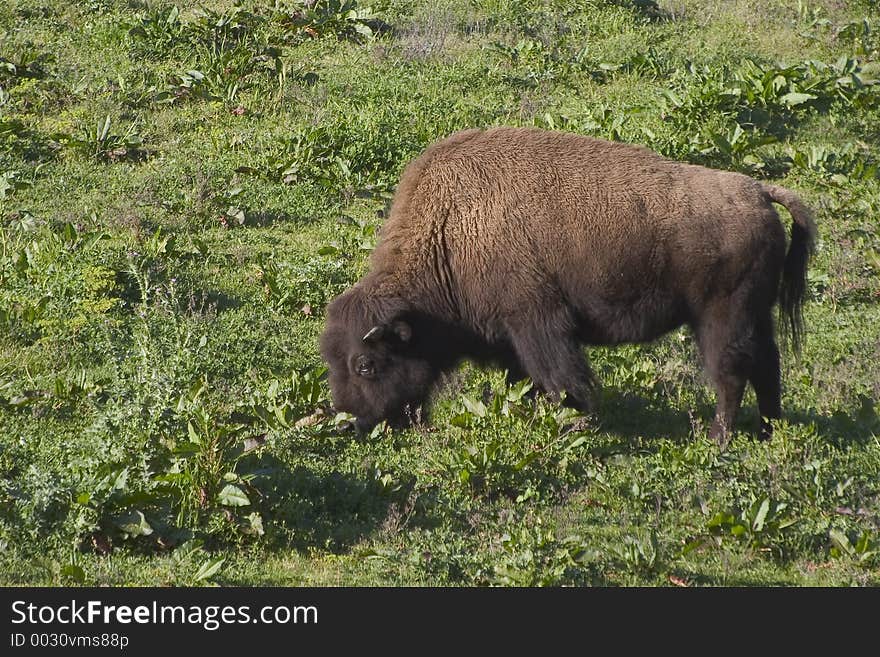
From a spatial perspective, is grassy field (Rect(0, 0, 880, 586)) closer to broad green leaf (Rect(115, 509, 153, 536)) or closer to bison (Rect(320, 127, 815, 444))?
broad green leaf (Rect(115, 509, 153, 536))

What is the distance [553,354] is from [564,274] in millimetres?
570

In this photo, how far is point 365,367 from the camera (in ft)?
26.2

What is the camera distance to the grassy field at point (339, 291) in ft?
20.7

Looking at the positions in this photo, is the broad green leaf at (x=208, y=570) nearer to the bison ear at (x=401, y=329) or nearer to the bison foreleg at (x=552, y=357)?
the bison ear at (x=401, y=329)

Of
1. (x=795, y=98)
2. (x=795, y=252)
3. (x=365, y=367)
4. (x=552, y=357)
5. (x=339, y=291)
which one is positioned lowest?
(x=339, y=291)

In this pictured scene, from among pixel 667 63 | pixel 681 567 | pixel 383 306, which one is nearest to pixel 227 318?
pixel 383 306

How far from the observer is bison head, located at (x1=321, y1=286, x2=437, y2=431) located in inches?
314

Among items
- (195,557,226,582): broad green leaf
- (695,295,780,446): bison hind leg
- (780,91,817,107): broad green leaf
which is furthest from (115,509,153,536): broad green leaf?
(780,91,817,107): broad green leaf

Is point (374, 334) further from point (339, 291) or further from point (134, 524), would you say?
point (134, 524)

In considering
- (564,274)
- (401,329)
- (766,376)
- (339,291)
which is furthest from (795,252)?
(339,291)

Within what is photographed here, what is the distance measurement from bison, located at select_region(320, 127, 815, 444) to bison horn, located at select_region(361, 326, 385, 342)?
0.01 m

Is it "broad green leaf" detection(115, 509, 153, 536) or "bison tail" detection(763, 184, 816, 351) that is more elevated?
"bison tail" detection(763, 184, 816, 351)

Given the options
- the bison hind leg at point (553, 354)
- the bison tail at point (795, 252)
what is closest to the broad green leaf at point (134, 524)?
the bison hind leg at point (553, 354)

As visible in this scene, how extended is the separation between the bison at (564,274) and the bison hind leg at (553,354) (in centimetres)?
1
